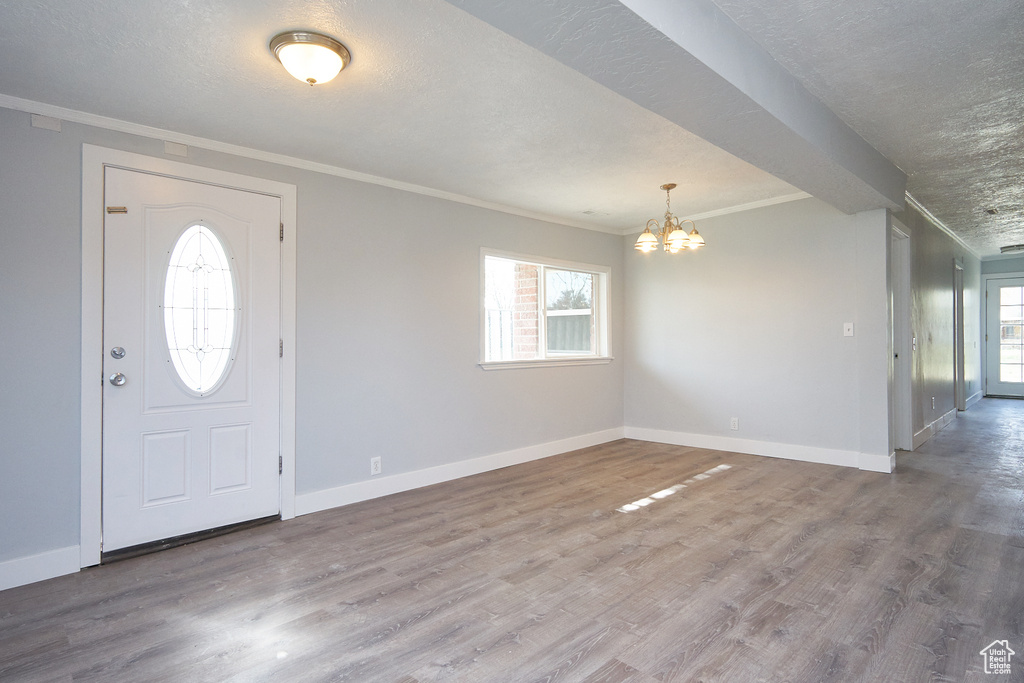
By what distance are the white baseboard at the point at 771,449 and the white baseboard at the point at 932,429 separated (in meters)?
1.13

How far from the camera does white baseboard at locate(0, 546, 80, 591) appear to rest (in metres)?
2.66

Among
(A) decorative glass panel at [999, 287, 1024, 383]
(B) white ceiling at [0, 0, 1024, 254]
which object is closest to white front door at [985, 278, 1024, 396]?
(A) decorative glass panel at [999, 287, 1024, 383]

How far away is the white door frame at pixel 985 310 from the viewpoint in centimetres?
917

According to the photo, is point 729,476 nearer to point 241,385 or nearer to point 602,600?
point 602,600

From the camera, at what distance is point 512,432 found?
5.15 metres

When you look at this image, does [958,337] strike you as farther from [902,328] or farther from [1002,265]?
[902,328]

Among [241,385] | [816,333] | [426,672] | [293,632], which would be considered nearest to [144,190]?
[241,385]

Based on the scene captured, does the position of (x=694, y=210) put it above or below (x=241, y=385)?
above

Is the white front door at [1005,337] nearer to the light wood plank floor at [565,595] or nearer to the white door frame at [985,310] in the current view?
the white door frame at [985,310]

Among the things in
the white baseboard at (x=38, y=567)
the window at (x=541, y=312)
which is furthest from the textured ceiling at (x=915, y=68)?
the white baseboard at (x=38, y=567)

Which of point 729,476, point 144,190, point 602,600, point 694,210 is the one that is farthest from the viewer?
point 694,210

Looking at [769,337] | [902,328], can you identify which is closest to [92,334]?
[769,337]

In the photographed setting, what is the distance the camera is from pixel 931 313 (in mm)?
6016

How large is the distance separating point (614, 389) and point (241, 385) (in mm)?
4088
